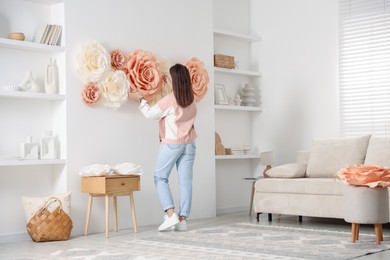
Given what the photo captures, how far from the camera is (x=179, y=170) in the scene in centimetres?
650

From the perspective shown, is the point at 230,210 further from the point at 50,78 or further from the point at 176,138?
the point at 50,78

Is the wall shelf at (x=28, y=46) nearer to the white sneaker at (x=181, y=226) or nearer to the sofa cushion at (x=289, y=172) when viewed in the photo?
the white sneaker at (x=181, y=226)

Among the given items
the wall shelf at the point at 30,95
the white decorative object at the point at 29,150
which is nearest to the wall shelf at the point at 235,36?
the wall shelf at the point at 30,95

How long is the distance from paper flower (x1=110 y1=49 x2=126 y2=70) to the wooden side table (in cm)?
112

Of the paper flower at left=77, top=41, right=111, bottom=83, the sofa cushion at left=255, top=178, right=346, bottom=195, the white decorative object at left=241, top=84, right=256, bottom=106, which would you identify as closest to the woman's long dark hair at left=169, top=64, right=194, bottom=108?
the paper flower at left=77, top=41, right=111, bottom=83

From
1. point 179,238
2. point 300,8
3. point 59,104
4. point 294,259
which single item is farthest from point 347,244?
point 300,8

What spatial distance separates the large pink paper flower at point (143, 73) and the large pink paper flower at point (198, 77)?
59cm

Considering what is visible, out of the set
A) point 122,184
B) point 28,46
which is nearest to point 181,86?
point 122,184

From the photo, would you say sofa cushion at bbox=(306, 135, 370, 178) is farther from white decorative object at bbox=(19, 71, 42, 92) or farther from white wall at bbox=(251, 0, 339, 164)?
white decorative object at bbox=(19, 71, 42, 92)

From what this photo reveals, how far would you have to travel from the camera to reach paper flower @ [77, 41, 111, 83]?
20.6 feet

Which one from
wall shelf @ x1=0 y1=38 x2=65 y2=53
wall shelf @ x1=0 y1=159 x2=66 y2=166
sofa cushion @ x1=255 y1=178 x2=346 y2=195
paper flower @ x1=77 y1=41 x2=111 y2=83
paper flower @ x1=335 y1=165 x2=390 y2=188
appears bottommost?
sofa cushion @ x1=255 y1=178 x2=346 y2=195

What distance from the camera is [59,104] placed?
6.34 m

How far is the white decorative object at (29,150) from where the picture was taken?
595 cm

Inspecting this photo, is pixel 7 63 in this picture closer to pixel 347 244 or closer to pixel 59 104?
pixel 59 104
